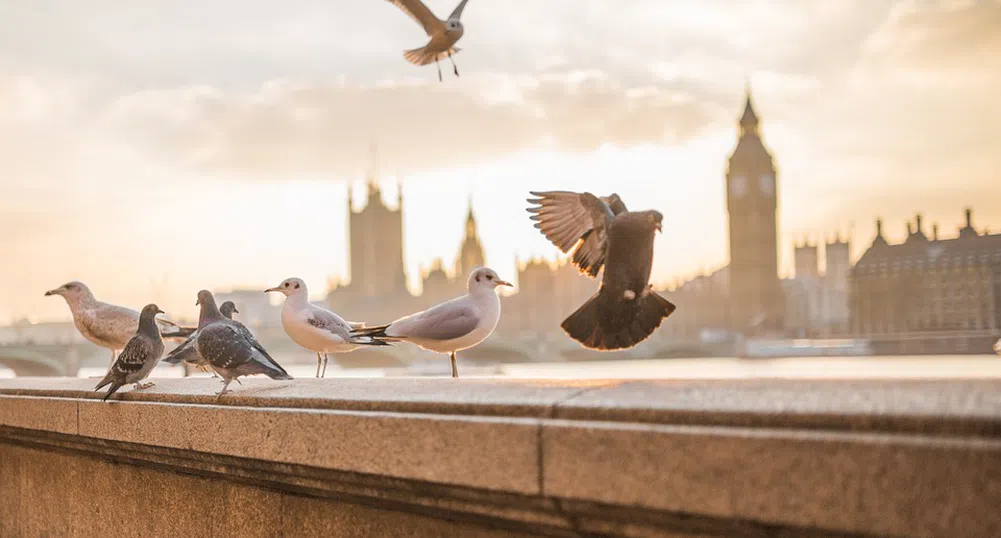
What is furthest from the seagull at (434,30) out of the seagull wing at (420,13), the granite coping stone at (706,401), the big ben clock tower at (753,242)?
the big ben clock tower at (753,242)

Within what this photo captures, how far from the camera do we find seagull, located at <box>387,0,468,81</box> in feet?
16.0

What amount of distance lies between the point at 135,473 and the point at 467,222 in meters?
113

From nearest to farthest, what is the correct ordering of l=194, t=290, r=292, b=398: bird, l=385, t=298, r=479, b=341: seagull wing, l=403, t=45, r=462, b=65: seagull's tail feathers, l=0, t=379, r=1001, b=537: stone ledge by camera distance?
l=0, t=379, r=1001, b=537: stone ledge
l=194, t=290, r=292, b=398: bird
l=385, t=298, r=479, b=341: seagull wing
l=403, t=45, r=462, b=65: seagull's tail feathers

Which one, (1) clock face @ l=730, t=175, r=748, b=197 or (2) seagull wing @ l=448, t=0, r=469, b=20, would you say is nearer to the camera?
(2) seagull wing @ l=448, t=0, r=469, b=20

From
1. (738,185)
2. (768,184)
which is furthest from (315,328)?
(768,184)

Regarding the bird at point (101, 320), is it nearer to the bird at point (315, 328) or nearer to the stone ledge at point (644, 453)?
the bird at point (315, 328)

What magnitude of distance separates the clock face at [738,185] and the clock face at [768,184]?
6.29ft

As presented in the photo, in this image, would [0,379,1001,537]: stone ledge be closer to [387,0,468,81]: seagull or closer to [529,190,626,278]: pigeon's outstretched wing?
[529,190,626,278]: pigeon's outstretched wing

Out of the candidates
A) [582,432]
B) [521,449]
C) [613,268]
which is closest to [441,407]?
[521,449]

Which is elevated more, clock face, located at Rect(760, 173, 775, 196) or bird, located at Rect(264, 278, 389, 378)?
A: clock face, located at Rect(760, 173, 775, 196)

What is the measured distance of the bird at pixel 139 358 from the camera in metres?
3.36

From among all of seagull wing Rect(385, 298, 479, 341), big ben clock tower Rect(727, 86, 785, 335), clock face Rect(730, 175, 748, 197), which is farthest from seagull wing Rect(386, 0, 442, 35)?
clock face Rect(730, 175, 748, 197)

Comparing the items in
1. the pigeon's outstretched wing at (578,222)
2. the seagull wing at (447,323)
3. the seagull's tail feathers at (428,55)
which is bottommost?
the seagull wing at (447,323)

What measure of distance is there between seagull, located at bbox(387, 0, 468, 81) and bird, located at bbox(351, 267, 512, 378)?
1644mm
